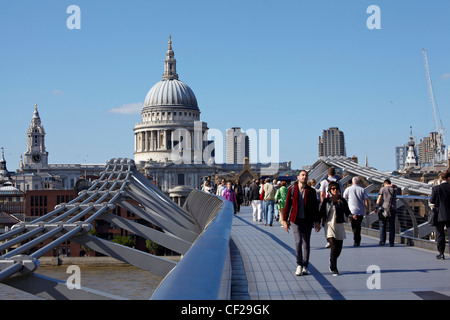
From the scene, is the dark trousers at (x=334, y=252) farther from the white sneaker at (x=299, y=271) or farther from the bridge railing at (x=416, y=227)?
the bridge railing at (x=416, y=227)

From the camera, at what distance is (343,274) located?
9180 millimetres

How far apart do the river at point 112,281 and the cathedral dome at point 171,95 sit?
87770 mm

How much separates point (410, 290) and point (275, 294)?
1.55 m

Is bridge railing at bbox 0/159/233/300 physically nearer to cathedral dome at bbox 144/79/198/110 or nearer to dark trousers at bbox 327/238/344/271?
dark trousers at bbox 327/238/344/271

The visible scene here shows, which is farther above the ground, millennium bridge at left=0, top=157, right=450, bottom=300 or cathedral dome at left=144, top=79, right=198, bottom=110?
cathedral dome at left=144, top=79, right=198, bottom=110

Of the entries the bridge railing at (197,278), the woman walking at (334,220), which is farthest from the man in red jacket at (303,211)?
the bridge railing at (197,278)

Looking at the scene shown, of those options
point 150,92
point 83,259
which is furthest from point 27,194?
point 150,92

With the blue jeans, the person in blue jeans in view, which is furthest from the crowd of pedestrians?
the blue jeans

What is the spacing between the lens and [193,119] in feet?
484

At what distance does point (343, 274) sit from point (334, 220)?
0.89 metres

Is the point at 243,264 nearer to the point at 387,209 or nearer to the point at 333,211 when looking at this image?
the point at 333,211

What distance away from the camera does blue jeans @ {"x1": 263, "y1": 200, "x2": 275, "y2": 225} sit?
1926 centimetres

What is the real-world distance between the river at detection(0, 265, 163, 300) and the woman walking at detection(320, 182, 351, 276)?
99.4ft

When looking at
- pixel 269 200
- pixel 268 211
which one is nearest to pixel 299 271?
pixel 269 200
